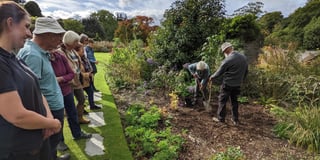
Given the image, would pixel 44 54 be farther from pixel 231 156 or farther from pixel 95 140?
pixel 231 156

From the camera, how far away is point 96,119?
14.4 feet

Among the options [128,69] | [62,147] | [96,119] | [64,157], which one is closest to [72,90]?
[62,147]

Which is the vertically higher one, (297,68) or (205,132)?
(297,68)

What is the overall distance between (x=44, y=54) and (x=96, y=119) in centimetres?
237

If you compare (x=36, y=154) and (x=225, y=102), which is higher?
(x=36, y=154)

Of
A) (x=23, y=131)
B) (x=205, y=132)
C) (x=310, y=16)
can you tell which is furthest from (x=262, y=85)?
(x=310, y=16)

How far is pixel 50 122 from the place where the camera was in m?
1.46

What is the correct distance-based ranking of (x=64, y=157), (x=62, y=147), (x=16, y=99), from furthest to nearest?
(x=62, y=147) → (x=64, y=157) → (x=16, y=99)

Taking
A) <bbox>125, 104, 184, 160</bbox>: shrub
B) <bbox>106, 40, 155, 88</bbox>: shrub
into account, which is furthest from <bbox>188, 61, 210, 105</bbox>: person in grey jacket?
<bbox>106, 40, 155, 88</bbox>: shrub

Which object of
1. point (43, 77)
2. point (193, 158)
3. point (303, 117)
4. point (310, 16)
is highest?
point (310, 16)

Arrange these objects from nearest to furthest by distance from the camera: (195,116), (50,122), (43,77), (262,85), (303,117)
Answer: (50,122), (43,77), (303,117), (195,116), (262,85)

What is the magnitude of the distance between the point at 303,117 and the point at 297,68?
9.33ft

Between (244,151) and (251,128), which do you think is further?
(251,128)

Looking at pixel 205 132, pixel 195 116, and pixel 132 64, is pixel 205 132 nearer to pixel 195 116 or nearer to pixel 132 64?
pixel 195 116
